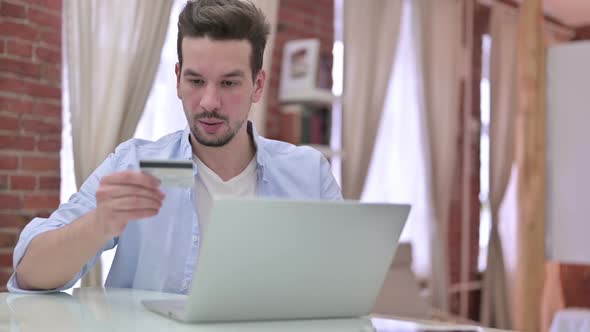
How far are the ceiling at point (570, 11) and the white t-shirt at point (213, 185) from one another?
5.76m

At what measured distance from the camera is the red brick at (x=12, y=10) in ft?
10.0

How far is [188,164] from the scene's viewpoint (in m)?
1.17

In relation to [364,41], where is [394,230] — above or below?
below

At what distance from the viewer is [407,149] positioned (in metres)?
5.58

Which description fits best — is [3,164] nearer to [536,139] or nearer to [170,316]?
[170,316]

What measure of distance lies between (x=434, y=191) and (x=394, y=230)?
436 cm

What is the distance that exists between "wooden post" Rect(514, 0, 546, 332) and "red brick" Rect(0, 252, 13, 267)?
9.83 feet

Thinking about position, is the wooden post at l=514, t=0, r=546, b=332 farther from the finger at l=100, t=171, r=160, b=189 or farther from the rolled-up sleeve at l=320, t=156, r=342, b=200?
the finger at l=100, t=171, r=160, b=189

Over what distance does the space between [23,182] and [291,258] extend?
2.24 meters

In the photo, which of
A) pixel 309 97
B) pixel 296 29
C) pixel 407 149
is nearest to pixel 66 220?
pixel 309 97

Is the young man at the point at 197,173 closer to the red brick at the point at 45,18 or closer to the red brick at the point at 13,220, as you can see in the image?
the red brick at the point at 13,220

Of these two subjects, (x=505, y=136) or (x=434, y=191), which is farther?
(x=505, y=136)

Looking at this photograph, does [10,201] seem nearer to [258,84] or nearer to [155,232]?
[155,232]

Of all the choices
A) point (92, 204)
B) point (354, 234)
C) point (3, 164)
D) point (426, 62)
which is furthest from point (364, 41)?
point (354, 234)
